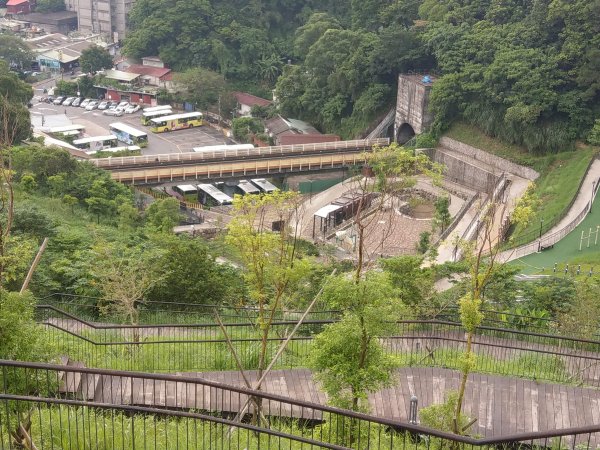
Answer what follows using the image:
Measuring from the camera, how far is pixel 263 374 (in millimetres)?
11789

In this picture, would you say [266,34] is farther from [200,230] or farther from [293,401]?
[293,401]

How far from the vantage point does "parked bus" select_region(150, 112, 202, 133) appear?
175ft

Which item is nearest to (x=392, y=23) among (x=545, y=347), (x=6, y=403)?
(x=545, y=347)

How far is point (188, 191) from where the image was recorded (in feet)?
139

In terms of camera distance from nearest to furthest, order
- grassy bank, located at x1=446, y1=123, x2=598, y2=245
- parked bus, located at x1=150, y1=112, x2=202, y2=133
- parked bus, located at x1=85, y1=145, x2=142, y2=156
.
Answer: grassy bank, located at x1=446, y1=123, x2=598, y2=245
parked bus, located at x1=85, y1=145, x2=142, y2=156
parked bus, located at x1=150, y1=112, x2=202, y2=133

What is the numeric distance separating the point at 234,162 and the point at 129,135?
12.3 meters

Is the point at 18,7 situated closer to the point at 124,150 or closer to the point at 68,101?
the point at 68,101

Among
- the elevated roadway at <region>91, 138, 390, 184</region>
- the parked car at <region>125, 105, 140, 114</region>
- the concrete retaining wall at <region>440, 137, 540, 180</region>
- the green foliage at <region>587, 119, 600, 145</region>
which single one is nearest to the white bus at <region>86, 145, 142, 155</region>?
the elevated roadway at <region>91, 138, 390, 184</region>

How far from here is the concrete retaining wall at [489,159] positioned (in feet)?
128

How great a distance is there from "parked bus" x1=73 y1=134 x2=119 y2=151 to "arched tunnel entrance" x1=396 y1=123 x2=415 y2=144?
52.6 feet

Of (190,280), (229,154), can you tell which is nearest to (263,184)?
(229,154)

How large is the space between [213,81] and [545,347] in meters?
42.8

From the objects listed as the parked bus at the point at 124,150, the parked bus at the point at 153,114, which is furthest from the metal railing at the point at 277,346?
the parked bus at the point at 153,114

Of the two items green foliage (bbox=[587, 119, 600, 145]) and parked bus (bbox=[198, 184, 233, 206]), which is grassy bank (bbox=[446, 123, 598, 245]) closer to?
green foliage (bbox=[587, 119, 600, 145])
